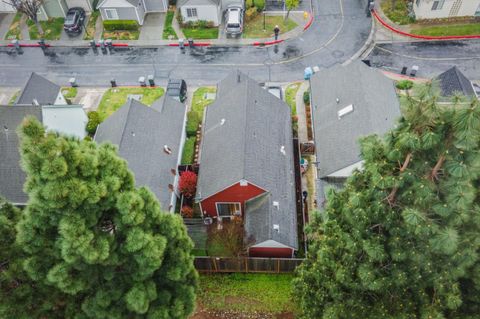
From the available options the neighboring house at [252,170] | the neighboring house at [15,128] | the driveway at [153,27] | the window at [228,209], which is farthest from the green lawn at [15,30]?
the window at [228,209]

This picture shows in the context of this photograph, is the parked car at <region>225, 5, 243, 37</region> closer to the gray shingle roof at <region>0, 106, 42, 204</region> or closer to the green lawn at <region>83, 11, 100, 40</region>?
the green lawn at <region>83, 11, 100, 40</region>

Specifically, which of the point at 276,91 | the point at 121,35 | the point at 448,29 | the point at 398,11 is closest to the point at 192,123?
the point at 276,91

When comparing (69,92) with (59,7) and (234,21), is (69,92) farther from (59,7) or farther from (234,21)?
(234,21)

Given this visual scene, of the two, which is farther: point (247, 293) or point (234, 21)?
point (234, 21)

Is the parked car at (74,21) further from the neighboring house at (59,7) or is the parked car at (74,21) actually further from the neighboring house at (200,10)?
the neighboring house at (200,10)

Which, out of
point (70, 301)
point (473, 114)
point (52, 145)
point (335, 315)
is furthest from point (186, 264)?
point (473, 114)

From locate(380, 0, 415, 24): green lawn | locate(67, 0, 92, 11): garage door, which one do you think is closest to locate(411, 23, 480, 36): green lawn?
locate(380, 0, 415, 24): green lawn
